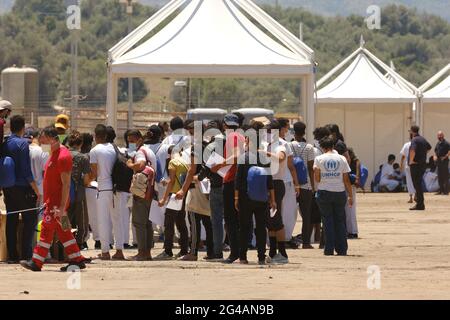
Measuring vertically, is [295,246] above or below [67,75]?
below

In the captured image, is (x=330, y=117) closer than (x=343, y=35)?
Yes

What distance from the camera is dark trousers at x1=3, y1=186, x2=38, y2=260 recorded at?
54.7 ft

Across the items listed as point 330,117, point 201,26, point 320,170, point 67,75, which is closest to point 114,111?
point 201,26

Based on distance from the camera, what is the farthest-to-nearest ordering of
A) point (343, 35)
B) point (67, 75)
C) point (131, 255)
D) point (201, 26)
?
point (343, 35)
point (67, 75)
point (201, 26)
point (131, 255)

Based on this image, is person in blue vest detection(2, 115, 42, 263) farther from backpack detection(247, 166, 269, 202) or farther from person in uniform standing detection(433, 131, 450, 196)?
person in uniform standing detection(433, 131, 450, 196)

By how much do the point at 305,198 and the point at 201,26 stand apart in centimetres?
629

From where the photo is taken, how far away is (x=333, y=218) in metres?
18.5

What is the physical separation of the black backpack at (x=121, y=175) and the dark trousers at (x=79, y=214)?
0.91m

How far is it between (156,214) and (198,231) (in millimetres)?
812

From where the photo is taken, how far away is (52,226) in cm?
1565

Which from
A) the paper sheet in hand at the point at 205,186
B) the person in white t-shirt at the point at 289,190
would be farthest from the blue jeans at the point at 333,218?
the paper sheet in hand at the point at 205,186

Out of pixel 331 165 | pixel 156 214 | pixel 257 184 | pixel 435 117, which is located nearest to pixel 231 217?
pixel 257 184

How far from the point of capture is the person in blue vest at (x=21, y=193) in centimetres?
1667

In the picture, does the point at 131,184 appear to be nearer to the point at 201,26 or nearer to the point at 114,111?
the point at 114,111
